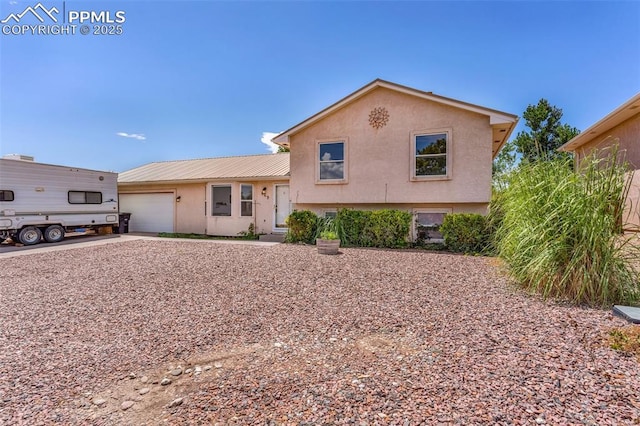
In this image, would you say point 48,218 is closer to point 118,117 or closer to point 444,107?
point 118,117

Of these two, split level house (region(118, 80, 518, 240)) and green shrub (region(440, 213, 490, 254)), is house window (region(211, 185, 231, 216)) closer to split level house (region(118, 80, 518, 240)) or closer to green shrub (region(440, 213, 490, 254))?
split level house (region(118, 80, 518, 240))

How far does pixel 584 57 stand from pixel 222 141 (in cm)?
2113

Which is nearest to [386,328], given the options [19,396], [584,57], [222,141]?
[19,396]

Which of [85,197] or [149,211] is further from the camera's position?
[149,211]

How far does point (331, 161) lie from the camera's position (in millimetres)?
12070

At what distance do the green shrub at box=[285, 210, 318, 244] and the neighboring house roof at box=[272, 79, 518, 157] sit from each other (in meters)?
3.61

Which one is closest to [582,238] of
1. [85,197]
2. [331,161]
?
[331,161]

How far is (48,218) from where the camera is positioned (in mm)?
12172

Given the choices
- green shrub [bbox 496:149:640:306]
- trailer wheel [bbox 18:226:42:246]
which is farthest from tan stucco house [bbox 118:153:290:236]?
green shrub [bbox 496:149:640:306]

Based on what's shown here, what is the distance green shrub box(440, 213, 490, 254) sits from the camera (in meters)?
9.52

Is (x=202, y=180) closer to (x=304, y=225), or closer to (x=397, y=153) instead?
(x=304, y=225)

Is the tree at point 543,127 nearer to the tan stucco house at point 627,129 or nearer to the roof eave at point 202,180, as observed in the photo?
the tan stucco house at point 627,129

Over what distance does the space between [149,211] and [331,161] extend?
11134mm

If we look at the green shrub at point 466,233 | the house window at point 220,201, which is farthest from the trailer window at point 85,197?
the green shrub at point 466,233
